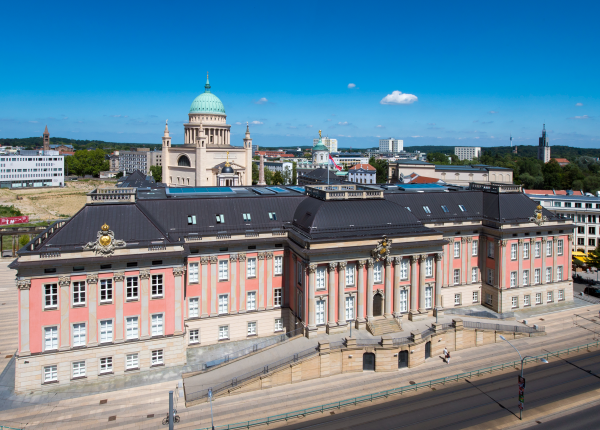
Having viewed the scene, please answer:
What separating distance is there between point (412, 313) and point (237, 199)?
2621 centimetres

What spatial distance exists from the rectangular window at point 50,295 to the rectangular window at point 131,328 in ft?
22.9

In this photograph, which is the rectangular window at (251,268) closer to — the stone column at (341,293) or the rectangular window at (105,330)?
the stone column at (341,293)

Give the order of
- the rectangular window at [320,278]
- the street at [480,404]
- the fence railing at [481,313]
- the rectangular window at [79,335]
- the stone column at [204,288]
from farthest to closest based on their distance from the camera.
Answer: the fence railing at [481,313]
the stone column at [204,288]
the rectangular window at [320,278]
the rectangular window at [79,335]
the street at [480,404]

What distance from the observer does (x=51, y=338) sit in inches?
1780

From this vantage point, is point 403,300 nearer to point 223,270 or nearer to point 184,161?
point 223,270

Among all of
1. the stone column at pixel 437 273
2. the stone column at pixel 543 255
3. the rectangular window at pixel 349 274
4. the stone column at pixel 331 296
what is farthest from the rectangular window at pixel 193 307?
the stone column at pixel 543 255

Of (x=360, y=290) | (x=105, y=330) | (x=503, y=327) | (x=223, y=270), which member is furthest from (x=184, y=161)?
(x=503, y=327)

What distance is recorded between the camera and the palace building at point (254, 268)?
1795 inches

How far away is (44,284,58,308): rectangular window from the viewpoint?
4484cm

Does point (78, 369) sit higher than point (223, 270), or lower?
lower

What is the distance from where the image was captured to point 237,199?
59750 millimetres

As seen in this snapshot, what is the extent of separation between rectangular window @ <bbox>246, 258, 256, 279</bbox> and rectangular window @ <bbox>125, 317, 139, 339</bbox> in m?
14.2

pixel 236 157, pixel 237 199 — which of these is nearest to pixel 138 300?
pixel 237 199

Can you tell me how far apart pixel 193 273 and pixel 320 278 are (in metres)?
14.9
